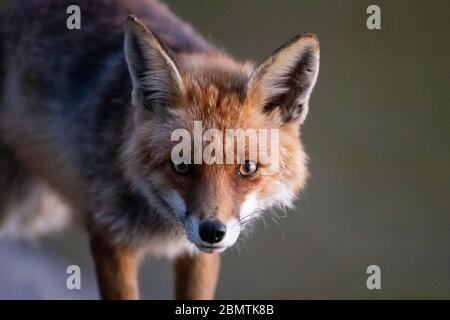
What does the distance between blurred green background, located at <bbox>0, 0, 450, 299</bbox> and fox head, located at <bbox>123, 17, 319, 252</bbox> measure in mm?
1149

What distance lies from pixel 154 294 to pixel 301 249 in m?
0.90

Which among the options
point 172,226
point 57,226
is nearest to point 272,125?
point 172,226

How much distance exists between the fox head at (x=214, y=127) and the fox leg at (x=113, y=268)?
1.18ft

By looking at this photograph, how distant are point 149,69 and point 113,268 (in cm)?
82

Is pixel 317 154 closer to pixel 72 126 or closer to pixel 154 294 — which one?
pixel 154 294

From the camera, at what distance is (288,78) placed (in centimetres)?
278

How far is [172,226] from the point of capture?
10.1 feet

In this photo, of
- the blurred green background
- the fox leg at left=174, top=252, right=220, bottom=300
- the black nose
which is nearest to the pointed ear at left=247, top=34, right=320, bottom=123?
the black nose

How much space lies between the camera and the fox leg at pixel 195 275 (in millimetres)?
3338

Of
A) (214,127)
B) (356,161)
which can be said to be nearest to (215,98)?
(214,127)

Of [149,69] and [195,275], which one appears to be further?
[195,275]

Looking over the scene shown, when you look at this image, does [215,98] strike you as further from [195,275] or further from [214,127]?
[195,275]

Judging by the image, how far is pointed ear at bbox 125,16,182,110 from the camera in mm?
2686
